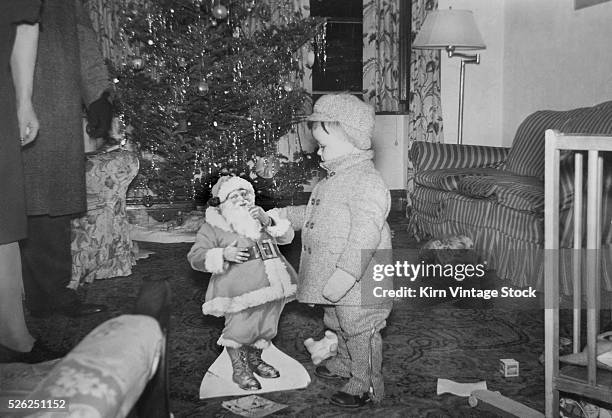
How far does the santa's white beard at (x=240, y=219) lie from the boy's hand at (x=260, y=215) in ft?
0.04

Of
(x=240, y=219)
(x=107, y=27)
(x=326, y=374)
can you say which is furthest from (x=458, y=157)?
(x=107, y=27)

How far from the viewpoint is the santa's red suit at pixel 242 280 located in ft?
6.71

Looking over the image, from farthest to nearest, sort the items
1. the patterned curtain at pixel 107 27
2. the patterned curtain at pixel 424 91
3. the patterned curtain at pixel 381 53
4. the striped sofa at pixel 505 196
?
the patterned curtain at pixel 381 53 < the patterned curtain at pixel 424 91 < the patterned curtain at pixel 107 27 < the striped sofa at pixel 505 196

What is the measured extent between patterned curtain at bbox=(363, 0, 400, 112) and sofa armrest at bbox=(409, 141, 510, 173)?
1524 mm

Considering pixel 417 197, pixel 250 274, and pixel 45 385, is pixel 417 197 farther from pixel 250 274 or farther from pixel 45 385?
pixel 45 385

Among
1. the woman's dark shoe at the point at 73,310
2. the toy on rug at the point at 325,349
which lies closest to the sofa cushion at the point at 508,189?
the toy on rug at the point at 325,349

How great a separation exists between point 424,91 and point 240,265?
4310 mm

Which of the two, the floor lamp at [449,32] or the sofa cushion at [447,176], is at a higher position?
the floor lamp at [449,32]

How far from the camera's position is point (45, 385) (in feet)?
1.94

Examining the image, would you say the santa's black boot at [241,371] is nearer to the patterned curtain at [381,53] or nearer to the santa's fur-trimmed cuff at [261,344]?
the santa's fur-trimmed cuff at [261,344]

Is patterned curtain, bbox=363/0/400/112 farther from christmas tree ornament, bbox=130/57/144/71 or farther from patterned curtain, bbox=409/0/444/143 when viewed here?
christmas tree ornament, bbox=130/57/144/71

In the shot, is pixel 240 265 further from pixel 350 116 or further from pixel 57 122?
pixel 57 122

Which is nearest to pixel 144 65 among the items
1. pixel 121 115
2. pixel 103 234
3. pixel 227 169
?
pixel 121 115

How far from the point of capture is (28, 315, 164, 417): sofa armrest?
57 centimetres
